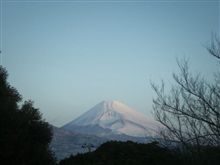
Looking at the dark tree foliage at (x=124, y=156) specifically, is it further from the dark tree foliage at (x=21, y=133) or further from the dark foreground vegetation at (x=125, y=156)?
the dark tree foliage at (x=21, y=133)

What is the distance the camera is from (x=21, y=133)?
1922 centimetres

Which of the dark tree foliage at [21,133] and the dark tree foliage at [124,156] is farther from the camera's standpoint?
the dark tree foliage at [124,156]

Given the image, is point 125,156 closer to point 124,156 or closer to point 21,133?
point 124,156

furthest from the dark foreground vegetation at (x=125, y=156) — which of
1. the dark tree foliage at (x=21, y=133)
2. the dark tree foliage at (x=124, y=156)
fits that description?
the dark tree foliage at (x=21, y=133)

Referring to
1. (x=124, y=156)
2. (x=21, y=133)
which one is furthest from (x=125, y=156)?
(x=21, y=133)

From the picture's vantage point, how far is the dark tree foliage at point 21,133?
1862 cm

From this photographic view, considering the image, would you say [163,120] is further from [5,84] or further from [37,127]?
[5,84]

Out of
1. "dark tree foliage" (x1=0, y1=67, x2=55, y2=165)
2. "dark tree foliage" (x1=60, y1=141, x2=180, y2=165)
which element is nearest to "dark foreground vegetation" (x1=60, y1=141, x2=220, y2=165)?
"dark tree foliage" (x1=60, y1=141, x2=180, y2=165)

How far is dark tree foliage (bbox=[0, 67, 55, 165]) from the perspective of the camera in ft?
61.1

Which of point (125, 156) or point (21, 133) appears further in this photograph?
point (125, 156)

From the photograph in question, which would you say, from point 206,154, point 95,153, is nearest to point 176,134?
point 206,154

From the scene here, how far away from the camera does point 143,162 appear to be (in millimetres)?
19312

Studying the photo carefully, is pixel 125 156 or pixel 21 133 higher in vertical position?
pixel 21 133

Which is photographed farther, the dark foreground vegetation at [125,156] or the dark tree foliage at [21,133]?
the dark foreground vegetation at [125,156]
